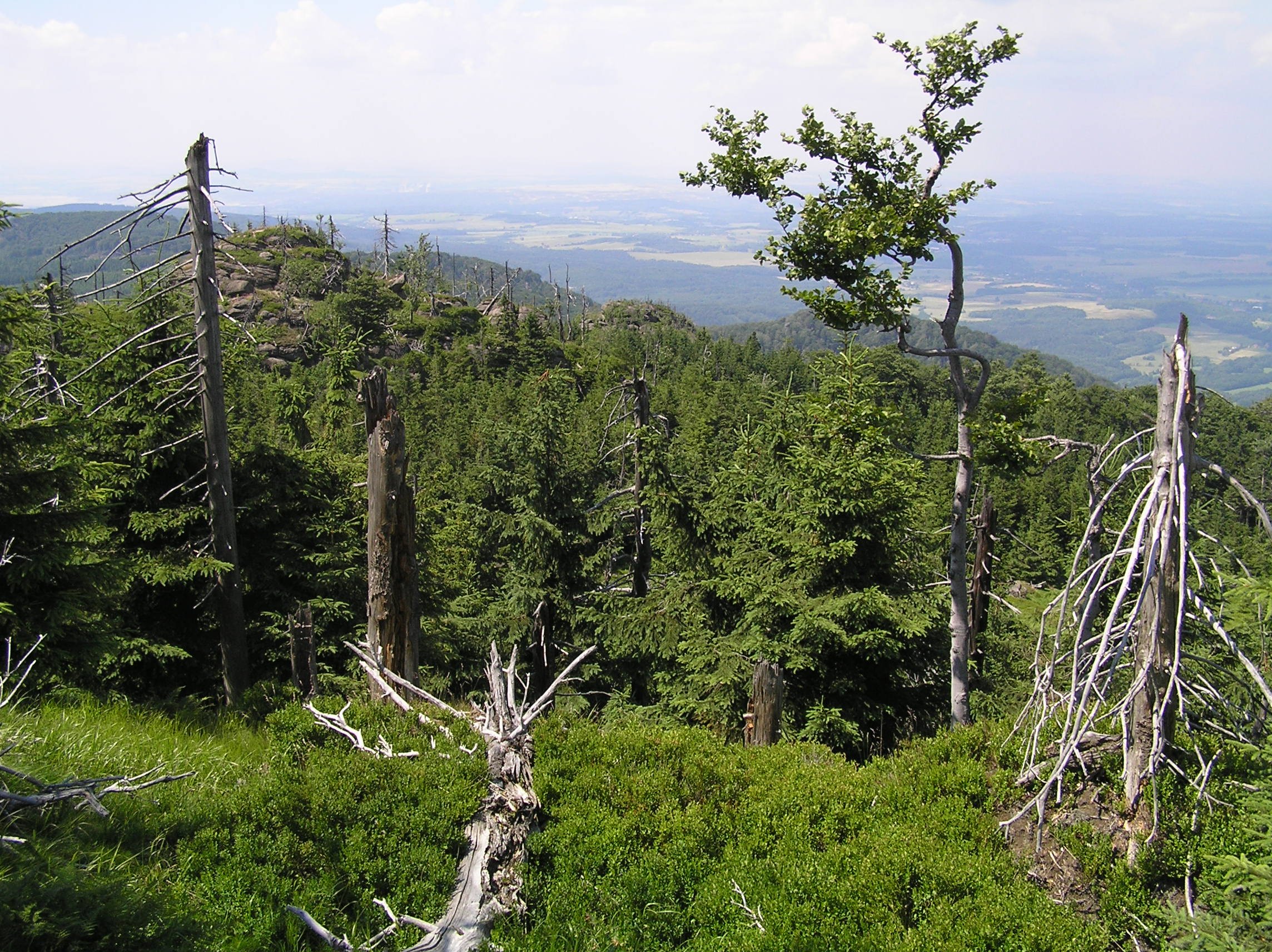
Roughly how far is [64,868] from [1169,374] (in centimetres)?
685

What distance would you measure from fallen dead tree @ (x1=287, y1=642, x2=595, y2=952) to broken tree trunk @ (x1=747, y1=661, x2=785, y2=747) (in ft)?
7.66

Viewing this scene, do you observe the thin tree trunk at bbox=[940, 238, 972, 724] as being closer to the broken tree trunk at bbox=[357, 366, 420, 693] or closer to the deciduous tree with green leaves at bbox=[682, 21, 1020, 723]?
the deciduous tree with green leaves at bbox=[682, 21, 1020, 723]

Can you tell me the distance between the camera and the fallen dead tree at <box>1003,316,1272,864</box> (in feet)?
14.0

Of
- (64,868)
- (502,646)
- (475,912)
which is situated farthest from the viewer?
(502,646)

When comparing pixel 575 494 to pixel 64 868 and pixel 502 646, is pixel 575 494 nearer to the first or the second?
pixel 502 646

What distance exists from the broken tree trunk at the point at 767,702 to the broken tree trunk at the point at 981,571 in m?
9.04

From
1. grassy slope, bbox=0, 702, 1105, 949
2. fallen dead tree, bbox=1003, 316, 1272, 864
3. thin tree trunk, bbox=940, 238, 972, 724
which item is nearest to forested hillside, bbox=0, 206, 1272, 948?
grassy slope, bbox=0, 702, 1105, 949

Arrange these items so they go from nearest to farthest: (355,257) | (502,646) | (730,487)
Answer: (730,487) → (502,646) → (355,257)

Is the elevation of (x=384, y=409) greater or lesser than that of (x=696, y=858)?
greater

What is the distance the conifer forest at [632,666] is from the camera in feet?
14.9

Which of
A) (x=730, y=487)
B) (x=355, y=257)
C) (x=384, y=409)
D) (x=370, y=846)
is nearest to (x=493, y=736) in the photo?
(x=370, y=846)

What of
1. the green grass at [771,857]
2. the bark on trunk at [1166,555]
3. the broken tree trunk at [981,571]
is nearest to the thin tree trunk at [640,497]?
the broken tree trunk at [981,571]

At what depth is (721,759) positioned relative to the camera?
6910 millimetres

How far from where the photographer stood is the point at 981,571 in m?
16.2
